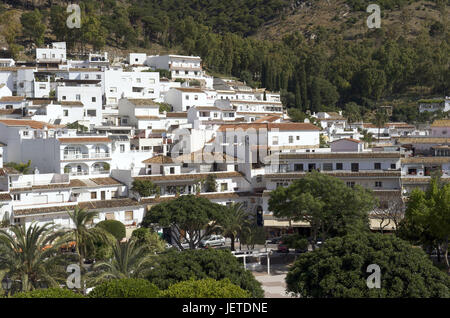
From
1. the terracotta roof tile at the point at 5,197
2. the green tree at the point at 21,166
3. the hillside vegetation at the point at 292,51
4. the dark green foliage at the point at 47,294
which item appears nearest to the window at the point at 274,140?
the green tree at the point at 21,166

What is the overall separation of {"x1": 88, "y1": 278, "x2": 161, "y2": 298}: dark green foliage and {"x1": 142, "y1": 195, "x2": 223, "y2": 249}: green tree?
1727 centimetres

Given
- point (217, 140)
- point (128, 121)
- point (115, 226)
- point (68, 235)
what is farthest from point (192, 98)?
point (68, 235)

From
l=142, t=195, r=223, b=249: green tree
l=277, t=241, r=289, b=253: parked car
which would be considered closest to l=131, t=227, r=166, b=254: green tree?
l=142, t=195, r=223, b=249: green tree

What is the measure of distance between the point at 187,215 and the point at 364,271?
51.9 ft

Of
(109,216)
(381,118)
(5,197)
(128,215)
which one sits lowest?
(128,215)

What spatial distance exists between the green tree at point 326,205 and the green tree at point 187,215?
467cm

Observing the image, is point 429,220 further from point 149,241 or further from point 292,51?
point 292,51

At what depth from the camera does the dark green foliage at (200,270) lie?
23.0 meters

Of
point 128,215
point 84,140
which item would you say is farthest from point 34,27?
point 128,215

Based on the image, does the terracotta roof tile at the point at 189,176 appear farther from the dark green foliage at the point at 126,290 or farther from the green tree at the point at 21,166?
the dark green foliage at the point at 126,290

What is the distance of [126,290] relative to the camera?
18500 mm

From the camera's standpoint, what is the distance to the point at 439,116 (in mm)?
86062

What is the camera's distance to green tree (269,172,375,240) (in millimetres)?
36219

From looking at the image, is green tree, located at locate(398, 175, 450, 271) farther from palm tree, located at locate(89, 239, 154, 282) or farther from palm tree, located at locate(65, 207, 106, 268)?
palm tree, located at locate(65, 207, 106, 268)
